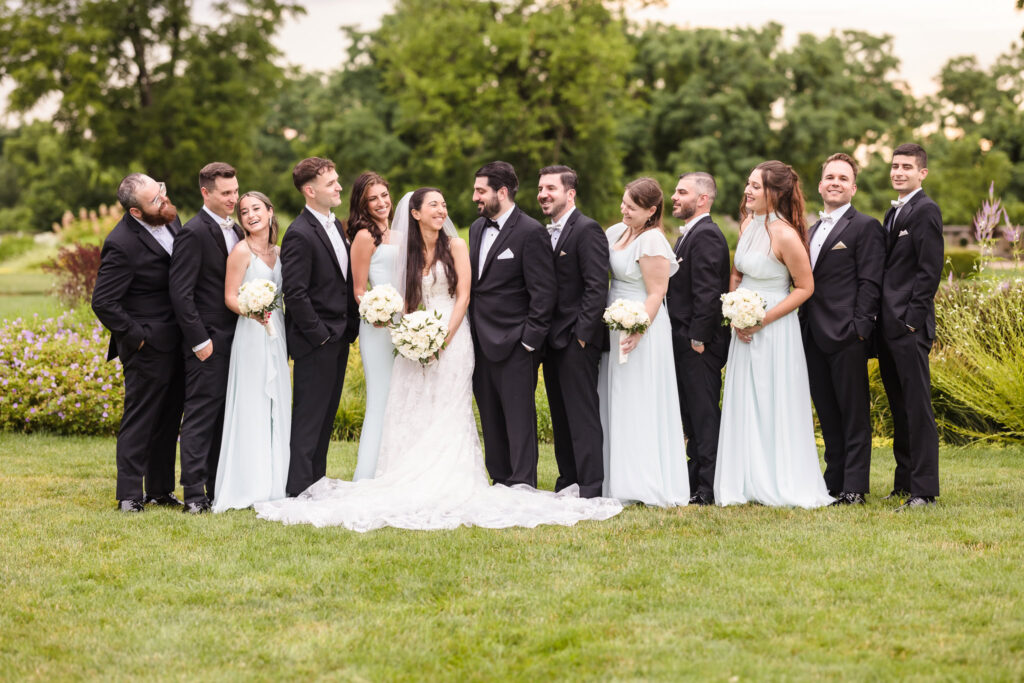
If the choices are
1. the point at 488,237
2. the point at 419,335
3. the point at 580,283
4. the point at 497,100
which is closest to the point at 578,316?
the point at 580,283

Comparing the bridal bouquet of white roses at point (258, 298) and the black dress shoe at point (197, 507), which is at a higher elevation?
the bridal bouquet of white roses at point (258, 298)

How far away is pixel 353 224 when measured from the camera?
307 inches

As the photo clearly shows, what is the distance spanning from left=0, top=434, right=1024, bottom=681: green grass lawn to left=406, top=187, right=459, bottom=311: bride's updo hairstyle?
1.78 metres

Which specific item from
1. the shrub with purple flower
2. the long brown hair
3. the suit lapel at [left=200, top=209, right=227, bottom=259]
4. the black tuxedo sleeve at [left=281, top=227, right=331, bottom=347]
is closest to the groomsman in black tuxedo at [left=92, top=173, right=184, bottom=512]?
the suit lapel at [left=200, top=209, right=227, bottom=259]

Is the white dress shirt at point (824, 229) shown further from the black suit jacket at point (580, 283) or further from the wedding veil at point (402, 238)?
the wedding veil at point (402, 238)

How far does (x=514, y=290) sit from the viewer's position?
7742mm

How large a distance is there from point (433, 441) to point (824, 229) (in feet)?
10.2

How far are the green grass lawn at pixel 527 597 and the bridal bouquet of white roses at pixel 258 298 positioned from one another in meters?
1.36

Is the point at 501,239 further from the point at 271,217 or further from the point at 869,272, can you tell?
the point at 869,272

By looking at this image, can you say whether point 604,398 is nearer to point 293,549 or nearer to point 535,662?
point 293,549

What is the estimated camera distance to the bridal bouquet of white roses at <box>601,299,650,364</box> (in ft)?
24.2

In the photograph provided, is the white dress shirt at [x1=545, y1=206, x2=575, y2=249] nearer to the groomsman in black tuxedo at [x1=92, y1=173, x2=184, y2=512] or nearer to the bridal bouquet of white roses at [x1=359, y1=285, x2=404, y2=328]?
the bridal bouquet of white roses at [x1=359, y1=285, x2=404, y2=328]

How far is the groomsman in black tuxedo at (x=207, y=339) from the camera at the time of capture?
7.43 meters

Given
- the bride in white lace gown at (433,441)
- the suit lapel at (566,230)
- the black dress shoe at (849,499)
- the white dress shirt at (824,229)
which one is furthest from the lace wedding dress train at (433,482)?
the white dress shirt at (824,229)
